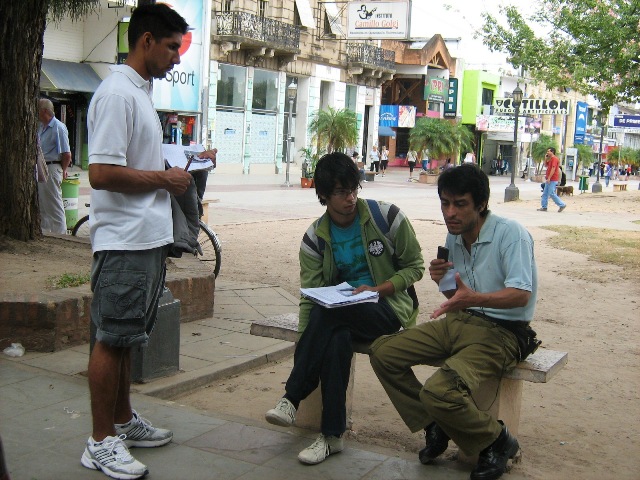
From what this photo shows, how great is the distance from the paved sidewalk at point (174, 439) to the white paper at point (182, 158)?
4.34ft

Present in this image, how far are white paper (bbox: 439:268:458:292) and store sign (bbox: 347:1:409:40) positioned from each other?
31.7 metres

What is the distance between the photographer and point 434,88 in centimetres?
5175

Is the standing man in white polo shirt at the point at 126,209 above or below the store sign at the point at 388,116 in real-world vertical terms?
below

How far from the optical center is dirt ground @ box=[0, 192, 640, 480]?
4316 millimetres

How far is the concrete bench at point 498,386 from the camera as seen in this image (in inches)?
150

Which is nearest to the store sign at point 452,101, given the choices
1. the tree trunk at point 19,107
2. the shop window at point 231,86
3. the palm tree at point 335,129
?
the shop window at point 231,86

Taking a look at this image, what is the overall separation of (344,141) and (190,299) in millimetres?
24903

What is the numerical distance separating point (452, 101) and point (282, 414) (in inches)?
2071

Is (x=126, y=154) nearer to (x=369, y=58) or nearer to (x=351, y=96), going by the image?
(x=369, y=58)

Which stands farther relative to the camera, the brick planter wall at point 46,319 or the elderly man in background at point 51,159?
the elderly man in background at point 51,159

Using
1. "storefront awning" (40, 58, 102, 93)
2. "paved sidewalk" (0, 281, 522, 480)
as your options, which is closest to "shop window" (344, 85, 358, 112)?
"storefront awning" (40, 58, 102, 93)

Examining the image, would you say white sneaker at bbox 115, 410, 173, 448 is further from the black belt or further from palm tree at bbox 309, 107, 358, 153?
palm tree at bbox 309, 107, 358, 153

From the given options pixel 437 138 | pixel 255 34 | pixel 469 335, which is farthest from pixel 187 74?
pixel 469 335

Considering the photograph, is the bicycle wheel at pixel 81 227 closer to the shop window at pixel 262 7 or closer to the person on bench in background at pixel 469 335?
the person on bench in background at pixel 469 335
